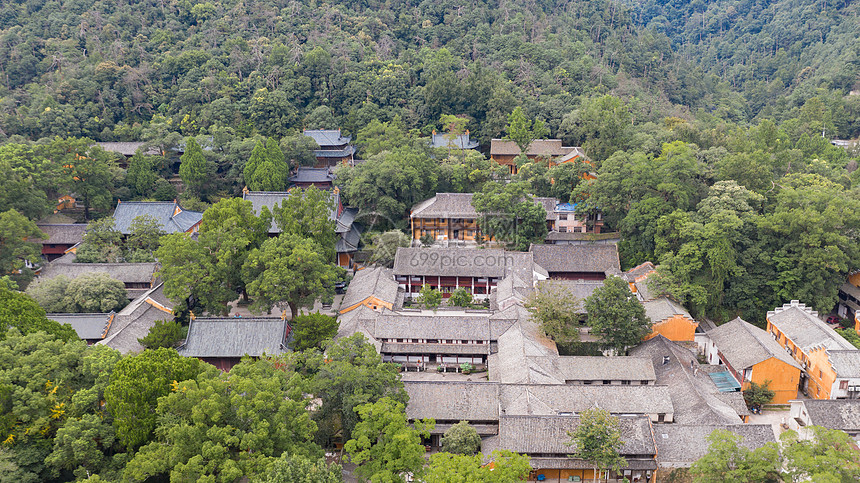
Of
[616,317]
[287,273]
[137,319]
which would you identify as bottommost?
[616,317]

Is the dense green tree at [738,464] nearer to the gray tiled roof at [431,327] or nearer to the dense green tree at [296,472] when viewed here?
the dense green tree at [296,472]

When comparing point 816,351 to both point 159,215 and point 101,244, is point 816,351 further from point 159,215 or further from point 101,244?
point 101,244

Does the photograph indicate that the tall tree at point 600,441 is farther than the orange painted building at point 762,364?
No

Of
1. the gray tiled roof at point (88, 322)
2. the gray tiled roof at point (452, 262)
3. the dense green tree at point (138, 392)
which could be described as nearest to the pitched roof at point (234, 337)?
the gray tiled roof at point (88, 322)

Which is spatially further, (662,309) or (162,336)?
(662,309)

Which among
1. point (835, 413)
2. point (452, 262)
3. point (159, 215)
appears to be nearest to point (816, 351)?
point (835, 413)
